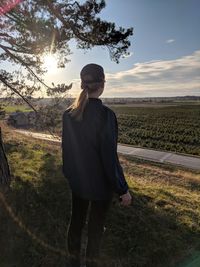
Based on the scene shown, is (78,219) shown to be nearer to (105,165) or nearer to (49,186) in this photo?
(105,165)

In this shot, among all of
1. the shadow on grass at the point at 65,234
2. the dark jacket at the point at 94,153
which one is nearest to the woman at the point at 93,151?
the dark jacket at the point at 94,153

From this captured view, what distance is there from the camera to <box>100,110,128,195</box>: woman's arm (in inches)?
95.4

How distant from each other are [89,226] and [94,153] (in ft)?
2.30

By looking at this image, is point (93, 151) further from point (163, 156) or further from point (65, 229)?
point (163, 156)

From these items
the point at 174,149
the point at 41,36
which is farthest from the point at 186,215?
the point at 174,149

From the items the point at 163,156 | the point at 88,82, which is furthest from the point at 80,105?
the point at 163,156

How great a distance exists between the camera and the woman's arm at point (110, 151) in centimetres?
242

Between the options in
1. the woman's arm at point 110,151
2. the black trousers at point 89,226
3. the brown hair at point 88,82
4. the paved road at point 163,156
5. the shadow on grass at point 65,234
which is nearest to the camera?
the woman's arm at point 110,151

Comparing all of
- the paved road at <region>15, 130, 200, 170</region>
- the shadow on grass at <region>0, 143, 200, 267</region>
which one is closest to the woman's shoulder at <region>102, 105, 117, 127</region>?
the shadow on grass at <region>0, 143, 200, 267</region>

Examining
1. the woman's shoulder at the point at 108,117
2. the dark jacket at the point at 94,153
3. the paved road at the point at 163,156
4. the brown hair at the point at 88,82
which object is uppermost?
the brown hair at the point at 88,82

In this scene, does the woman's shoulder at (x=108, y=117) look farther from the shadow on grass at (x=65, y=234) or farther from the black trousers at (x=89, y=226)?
the shadow on grass at (x=65, y=234)

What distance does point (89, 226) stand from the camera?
276 cm

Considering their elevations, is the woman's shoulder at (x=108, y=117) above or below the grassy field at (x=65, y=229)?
above

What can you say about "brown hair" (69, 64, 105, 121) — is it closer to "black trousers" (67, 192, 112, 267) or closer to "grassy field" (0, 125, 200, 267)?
"black trousers" (67, 192, 112, 267)
